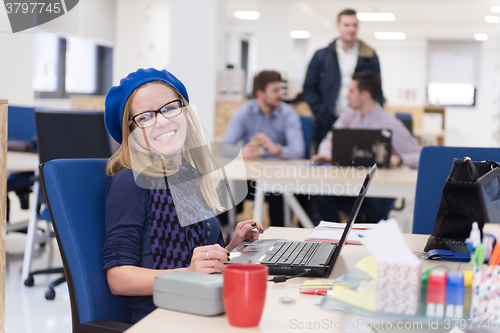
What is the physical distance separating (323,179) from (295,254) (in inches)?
61.6

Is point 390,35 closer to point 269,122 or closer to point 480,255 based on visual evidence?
point 269,122

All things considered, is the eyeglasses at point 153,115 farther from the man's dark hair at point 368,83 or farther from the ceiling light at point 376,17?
the ceiling light at point 376,17

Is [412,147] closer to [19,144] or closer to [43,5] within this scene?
[19,144]

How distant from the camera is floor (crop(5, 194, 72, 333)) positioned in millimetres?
2410

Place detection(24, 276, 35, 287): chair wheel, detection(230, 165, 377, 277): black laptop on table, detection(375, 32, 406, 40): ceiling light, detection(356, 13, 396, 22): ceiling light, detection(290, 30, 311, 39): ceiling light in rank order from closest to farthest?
1. detection(230, 165, 377, 277): black laptop on table
2. detection(24, 276, 35, 287): chair wheel
3. detection(356, 13, 396, 22): ceiling light
4. detection(375, 32, 406, 40): ceiling light
5. detection(290, 30, 311, 39): ceiling light

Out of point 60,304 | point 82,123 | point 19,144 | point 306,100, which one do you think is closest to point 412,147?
point 306,100

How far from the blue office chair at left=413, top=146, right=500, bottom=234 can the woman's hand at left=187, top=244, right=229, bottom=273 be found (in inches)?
36.8

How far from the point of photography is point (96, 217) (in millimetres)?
1095

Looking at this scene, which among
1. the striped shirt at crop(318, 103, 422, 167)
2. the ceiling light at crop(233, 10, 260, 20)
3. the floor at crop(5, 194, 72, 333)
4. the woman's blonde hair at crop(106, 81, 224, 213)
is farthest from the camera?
the ceiling light at crop(233, 10, 260, 20)

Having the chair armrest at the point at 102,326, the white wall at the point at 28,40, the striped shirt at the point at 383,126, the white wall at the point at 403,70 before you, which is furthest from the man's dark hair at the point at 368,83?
the white wall at the point at 403,70

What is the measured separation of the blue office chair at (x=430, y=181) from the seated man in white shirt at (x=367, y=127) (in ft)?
5.51

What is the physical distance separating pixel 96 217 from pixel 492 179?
0.79 metres

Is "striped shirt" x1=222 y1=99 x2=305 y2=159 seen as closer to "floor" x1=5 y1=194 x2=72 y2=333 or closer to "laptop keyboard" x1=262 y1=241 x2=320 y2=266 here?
"floor" x1=5 y1=194 x2=72 y2=333

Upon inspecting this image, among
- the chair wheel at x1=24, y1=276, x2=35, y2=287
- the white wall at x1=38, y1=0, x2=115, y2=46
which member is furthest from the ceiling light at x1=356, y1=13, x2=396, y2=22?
the chair wheel at x1=24, y1=276, x2=35, y2=287
